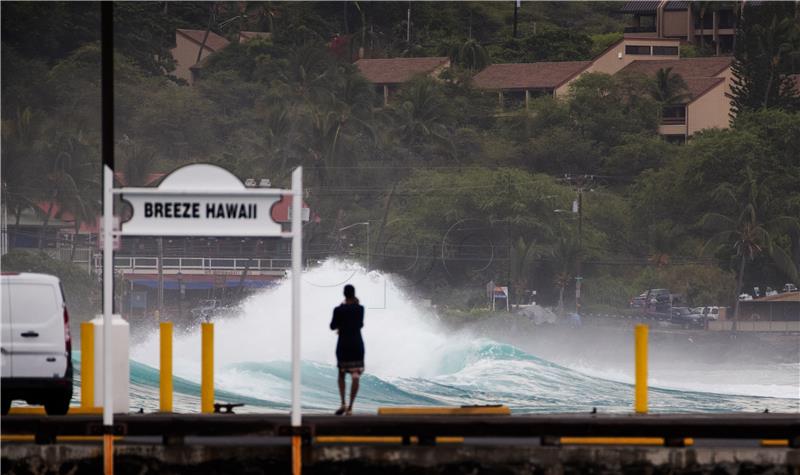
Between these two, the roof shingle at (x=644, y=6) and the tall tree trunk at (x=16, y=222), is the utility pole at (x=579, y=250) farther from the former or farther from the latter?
the roof shingle at (x=644, y=6)

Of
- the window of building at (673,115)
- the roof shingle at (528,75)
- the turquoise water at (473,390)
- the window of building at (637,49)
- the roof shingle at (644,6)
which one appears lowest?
the turquoise water at (473,390)

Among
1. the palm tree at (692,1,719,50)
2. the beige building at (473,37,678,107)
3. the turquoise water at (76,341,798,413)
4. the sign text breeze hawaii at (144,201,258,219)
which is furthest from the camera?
the palm tree at (692,1,719,50)

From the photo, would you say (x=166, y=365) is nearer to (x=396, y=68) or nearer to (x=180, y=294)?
(x=180, y=294)

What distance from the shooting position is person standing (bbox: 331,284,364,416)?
1592cm

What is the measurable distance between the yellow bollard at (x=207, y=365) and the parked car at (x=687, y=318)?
83423mm

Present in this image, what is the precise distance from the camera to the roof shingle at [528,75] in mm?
126750

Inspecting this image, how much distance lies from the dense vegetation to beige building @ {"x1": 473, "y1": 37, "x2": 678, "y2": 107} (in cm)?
271

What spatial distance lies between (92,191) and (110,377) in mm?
94526

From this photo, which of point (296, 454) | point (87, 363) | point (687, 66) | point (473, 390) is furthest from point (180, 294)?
point (296, 454)

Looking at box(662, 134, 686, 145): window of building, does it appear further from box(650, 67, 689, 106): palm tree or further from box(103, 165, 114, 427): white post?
box(103, 165, 114, 427): white post

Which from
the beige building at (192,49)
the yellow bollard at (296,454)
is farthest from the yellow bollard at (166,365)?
the beige building at (192,49)

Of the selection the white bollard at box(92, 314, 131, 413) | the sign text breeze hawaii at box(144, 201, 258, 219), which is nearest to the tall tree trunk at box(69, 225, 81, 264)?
the white bollard at box(92, 314, 131, 413)

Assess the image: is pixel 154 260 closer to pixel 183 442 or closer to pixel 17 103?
pixel 17 103

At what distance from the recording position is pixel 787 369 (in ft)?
304
